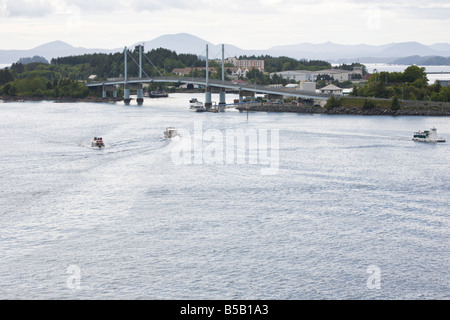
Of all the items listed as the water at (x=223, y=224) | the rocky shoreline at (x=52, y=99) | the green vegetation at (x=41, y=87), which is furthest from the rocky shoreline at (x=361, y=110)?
the green vegetation at (x=41, y=87)

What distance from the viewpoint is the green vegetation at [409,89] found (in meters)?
29.6

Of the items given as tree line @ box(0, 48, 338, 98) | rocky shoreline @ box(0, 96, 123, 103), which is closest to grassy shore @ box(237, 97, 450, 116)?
tree line @ box(0, 48, 338, 98)

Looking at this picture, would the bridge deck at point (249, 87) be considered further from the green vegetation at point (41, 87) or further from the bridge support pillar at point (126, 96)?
the green vegetation at point (41, 87)

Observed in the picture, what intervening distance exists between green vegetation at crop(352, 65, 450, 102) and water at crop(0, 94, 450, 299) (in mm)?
14363

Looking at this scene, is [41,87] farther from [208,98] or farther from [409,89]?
[409,89]

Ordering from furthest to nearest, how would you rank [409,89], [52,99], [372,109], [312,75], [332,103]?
[312,75] → [52,99] → [409,89] → [332,103] → [372,109]

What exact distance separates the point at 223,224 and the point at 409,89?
2398 centimetres

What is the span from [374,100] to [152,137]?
14.5 m

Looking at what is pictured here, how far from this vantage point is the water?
6.73m

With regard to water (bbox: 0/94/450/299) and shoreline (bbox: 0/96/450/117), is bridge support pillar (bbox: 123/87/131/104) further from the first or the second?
water (bbox: 0/94/450/299)

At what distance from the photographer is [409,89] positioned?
30125mm

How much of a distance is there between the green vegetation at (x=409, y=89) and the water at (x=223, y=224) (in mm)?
14363

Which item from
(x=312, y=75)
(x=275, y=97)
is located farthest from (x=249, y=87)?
(x=312, y=75)
